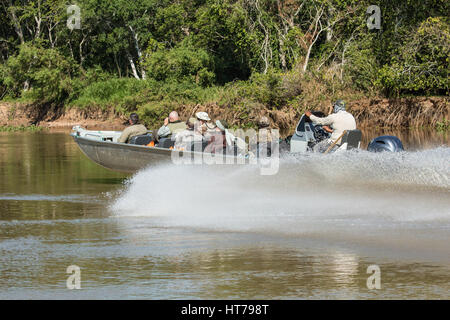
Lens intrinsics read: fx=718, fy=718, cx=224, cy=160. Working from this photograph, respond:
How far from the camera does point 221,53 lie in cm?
4131

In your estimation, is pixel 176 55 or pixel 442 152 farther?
pixel 176 55

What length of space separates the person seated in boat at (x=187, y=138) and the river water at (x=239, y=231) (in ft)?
1.81

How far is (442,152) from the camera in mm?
12094

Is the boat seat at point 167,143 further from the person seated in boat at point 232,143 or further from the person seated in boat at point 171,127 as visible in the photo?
the person seated in boat at point 232,143

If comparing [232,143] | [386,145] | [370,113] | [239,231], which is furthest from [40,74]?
[239,231]

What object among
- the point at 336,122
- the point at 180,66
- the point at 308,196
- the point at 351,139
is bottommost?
the point at 308,196

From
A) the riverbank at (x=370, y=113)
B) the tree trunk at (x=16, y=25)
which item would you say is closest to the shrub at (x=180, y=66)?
the riverbank at (x=370, y=113)

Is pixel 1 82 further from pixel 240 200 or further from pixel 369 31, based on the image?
pixel 240 200

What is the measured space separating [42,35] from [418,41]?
85.3 ft

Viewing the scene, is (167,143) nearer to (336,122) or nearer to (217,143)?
(217,143)

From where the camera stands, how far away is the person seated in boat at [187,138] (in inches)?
523

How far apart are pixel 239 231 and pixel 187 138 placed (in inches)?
169

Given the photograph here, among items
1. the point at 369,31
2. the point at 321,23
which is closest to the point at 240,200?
the point at 369,31

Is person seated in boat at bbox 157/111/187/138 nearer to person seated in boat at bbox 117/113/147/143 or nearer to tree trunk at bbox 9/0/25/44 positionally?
person seated in boat at bbox 117/113/147/143
